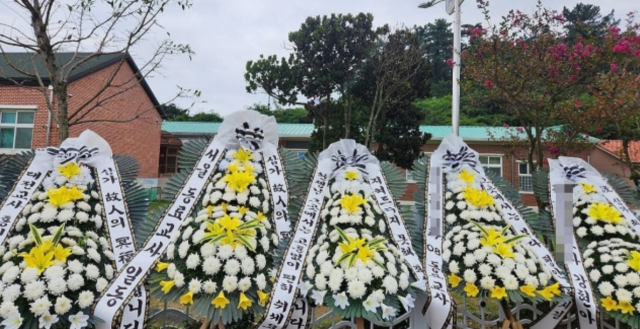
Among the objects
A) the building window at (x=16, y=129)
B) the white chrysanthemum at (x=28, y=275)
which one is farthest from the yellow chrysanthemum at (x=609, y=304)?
the building window at (x=16, y=129)

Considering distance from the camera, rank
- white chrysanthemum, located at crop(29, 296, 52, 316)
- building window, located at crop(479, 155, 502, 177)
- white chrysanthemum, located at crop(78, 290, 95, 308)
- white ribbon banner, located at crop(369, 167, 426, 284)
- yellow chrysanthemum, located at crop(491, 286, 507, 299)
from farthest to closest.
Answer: building window, located at crop(479, 155, 502, 177) → white ribbon banner, located at crop(369, 167, 426, 284) → yellow chrysanthemum, located at crop(491, 286, 507, 299) → white chrysanthemum, located at crop(78, 290, 95, 308) → white chrysanthemum, located at crop(29, 296, 52, 316)

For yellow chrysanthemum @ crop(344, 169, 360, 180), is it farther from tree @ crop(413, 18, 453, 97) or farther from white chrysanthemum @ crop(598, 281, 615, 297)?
tree @ crop(413, 18, 453, 97)

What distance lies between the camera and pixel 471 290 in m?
2.23

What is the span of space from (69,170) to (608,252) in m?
3.62

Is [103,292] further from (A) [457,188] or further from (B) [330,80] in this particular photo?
(B) [330,80]

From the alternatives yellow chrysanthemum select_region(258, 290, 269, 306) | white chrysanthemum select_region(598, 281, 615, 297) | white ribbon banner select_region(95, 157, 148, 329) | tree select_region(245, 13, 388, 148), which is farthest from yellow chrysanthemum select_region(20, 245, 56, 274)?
tree select_region(245, 13, 388, 148)

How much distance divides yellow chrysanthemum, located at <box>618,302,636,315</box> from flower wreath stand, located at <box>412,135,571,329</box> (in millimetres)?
269

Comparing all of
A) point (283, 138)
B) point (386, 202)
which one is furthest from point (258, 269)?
point (283, 138)

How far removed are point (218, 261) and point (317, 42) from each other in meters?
10.7

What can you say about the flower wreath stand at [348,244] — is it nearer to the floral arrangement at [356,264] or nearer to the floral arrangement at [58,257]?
the floral arrangement at [356,264]

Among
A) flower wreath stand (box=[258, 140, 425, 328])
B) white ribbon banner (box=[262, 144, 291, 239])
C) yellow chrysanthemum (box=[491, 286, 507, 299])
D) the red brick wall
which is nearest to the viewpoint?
flower wreath stand (box=[258, 140, 425, 328])

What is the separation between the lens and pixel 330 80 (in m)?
11.8

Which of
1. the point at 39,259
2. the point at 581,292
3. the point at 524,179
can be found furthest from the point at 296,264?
the point at 524,179

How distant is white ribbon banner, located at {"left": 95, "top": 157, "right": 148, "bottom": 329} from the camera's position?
2.04 meters
